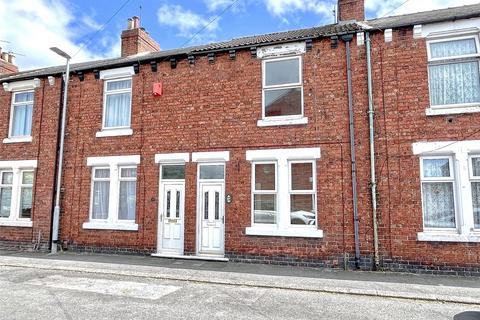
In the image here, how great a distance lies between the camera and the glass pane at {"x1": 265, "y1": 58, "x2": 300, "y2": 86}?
1014 cm

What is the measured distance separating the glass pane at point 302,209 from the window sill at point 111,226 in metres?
4.82

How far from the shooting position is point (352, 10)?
37.7ft

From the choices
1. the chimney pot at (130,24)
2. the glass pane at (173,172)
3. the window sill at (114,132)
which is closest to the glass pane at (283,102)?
the glass pane at (173,172)

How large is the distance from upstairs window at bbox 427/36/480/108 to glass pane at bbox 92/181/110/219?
391 inches

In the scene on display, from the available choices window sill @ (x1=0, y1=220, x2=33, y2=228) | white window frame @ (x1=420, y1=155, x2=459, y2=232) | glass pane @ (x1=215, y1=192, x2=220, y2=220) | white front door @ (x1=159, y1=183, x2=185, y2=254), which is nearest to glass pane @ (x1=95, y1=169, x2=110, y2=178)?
white front door @ (x1=159, y1=183, x2=185, y2=254)

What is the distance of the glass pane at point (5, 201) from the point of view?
12.7m

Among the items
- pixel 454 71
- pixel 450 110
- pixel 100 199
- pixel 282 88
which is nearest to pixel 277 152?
pixel 282 88

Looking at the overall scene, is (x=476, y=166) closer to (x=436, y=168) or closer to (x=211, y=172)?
(x=436, y=168)

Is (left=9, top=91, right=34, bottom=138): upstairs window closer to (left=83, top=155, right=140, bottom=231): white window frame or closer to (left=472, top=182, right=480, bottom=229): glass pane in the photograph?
(left=83, top=155, right=140, bottom=231): white window frame

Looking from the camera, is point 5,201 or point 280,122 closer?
point 280,122

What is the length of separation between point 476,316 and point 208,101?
813 cm

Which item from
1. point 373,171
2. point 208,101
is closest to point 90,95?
point 208,101

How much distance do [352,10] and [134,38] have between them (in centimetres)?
833

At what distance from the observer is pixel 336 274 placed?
329 inches
